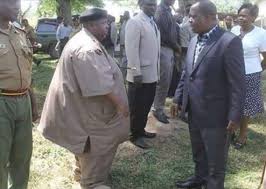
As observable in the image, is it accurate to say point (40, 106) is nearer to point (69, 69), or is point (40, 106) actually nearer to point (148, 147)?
point (148, 147)

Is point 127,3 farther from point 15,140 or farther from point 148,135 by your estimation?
point 15,140

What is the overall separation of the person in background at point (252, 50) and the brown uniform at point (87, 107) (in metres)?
2.11

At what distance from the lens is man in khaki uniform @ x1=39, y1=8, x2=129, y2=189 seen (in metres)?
3.97

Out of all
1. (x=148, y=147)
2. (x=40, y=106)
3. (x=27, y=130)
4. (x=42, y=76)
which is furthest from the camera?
(x=42, y=76)

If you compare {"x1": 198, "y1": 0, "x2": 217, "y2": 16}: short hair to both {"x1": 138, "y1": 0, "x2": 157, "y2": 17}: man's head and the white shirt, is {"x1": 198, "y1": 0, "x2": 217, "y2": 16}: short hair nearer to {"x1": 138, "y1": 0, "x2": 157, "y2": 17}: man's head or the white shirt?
{"x1": 138, "y1": 0, "x2": 157, "y2": 17}: man's head

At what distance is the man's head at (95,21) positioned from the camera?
4.07m

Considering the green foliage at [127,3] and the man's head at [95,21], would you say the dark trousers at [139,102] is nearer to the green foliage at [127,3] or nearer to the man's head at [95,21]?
the man's head at [95,21]

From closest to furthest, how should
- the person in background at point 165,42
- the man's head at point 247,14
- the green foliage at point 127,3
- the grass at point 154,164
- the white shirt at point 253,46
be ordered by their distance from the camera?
the grass at point 154,164, the man's head at point 247,14, the white shirt at point 253,46, the person in background at point 165,42, the green foliage at point 127,3

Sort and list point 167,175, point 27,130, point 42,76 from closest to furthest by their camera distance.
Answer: point 27,130 < point 167,175 < point 42,76

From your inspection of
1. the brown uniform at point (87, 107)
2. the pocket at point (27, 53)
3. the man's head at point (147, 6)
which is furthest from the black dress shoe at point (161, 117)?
the pocket at point (27, 53)

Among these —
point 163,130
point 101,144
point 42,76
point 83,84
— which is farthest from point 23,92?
point 42,76

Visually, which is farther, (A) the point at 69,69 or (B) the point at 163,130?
(B) the point at 163,130

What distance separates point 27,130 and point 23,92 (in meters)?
0.32

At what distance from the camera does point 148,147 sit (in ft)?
18.9
